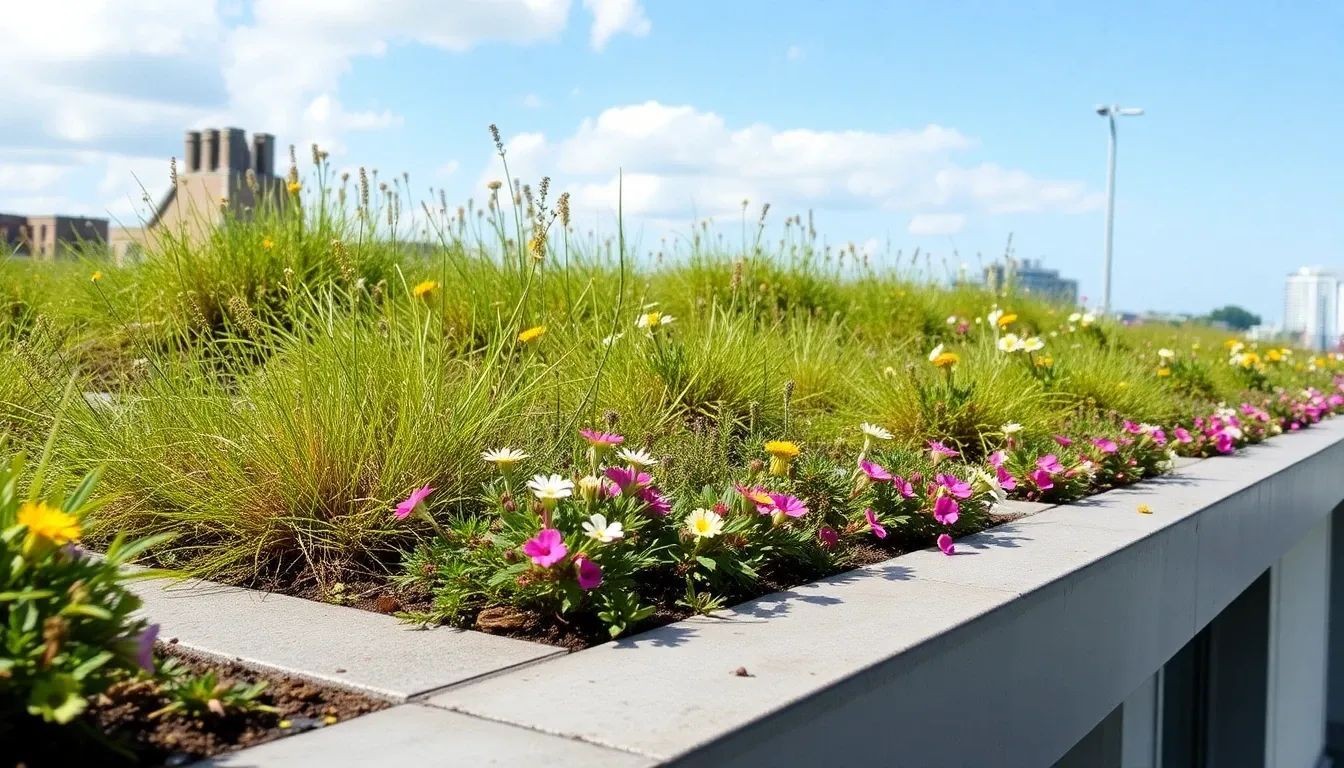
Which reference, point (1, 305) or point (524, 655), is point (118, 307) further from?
point (524, 655)

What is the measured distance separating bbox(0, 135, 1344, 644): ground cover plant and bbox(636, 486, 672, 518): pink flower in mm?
11

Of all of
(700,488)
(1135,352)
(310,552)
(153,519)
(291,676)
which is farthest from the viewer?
(1135,352)

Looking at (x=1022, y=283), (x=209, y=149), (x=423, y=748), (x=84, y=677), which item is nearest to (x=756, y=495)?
(x=423, y=748)

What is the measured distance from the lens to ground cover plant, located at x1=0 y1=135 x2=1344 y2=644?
2.34m

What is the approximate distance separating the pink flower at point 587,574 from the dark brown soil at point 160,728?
0.45 meters

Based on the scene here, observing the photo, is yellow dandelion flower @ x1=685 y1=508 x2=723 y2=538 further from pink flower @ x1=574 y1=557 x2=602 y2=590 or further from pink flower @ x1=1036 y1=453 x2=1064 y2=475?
pink flower @ x1=1036 y1=453 x2=1064 y2=475

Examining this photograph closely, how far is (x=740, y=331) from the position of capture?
4762mm

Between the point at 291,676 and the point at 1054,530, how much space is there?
7.19ft

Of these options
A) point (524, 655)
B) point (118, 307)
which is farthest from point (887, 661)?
point (118, 307)

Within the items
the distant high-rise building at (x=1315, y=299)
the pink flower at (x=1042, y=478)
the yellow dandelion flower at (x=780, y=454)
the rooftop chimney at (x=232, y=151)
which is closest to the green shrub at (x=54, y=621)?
the yellow dandelion flower at (x=780, y=454)

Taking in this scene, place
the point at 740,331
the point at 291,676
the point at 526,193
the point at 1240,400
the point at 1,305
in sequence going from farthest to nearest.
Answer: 1. the point at 1240,400
2. the point at 1,305
3. the point at 740,331
4. the point at 526,193
5. the point at 291,676

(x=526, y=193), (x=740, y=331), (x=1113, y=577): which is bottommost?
(x=1113, y=577)

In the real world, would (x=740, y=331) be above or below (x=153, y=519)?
above

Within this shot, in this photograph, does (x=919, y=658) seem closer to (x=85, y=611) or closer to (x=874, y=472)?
(x=874, y=472)
